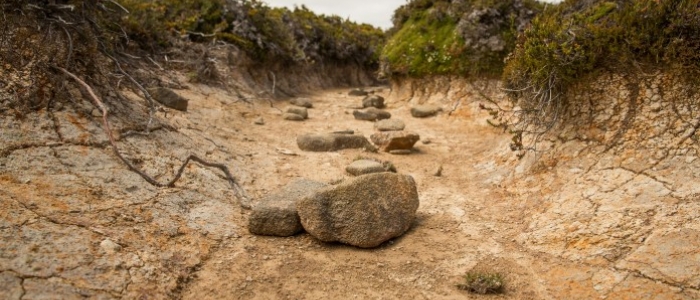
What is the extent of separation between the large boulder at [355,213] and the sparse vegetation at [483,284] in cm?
96

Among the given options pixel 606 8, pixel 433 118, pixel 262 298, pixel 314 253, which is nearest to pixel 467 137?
pixel 433 118

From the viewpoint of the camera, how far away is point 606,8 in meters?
5.94

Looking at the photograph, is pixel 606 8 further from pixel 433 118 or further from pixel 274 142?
pixel 274 142

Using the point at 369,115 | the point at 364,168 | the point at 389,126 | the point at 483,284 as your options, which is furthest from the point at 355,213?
the point at 369,115

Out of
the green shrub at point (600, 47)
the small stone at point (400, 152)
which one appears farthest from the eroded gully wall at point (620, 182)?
the small stone at point (400, 152)

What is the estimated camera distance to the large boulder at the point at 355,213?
4066 mm

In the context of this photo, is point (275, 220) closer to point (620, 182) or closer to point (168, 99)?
point (620, 182)

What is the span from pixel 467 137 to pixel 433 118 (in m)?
2.08

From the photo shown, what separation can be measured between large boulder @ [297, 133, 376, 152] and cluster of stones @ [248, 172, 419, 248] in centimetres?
317

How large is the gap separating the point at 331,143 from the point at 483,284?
184 inches

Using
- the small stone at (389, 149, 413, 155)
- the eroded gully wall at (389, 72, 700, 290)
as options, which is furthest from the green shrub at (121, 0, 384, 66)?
the eroded gully wall at (389, 72, 700, 290)

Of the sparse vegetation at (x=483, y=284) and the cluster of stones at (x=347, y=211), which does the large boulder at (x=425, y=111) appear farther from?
the sparse vegetation at (x=483, y=284)

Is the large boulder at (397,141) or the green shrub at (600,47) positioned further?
the large boulder at (397,141)

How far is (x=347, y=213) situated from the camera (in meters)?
4.08
